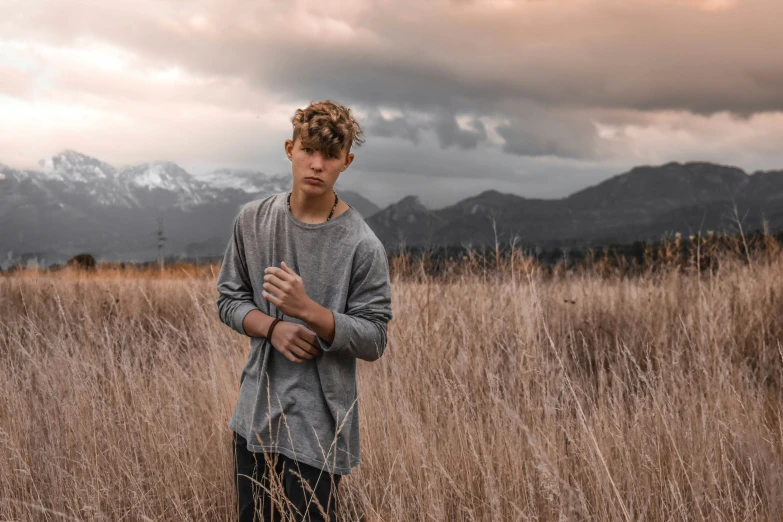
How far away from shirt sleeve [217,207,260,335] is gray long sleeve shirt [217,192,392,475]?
12 millimetres

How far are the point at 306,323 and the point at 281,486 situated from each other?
1.51ft

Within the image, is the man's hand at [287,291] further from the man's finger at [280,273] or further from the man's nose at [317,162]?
the man's nose at [317,162]

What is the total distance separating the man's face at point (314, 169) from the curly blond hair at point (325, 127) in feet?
0.05

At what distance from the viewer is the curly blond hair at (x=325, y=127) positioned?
1562 millimetres

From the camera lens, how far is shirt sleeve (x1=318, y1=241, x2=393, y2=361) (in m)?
1.55

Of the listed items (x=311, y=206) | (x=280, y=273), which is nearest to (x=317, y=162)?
(x=311, y=206)

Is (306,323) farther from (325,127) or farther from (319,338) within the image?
(325,127)

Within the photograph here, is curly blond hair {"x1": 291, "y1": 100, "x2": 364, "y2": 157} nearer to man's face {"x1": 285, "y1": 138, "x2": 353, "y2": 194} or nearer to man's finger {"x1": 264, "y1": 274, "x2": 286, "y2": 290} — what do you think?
Answer: man's face {"x1": 285, "y1": 138, "x2": 353, "y2": 194}

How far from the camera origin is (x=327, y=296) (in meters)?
1.65

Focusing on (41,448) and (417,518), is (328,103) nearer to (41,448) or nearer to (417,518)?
(417,518)

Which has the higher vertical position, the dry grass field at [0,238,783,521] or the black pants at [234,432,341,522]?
the black pants at [234,432,341,522]

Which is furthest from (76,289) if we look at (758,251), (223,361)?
(758,251)

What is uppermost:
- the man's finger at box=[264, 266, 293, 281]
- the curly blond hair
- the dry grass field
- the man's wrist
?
the curly blond hair

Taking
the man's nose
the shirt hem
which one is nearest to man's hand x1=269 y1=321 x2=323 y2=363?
the shirt hem
